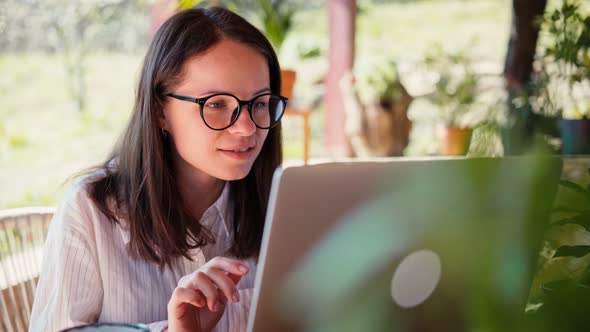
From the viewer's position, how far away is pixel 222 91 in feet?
4.02

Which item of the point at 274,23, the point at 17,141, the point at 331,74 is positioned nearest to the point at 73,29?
the point at 17,141

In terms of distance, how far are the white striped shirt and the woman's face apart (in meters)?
0.22

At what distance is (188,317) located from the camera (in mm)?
983

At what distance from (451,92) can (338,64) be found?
3.19 feet

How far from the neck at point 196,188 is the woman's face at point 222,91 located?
126 millimetres

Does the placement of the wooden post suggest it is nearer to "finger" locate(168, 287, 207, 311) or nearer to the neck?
the neck

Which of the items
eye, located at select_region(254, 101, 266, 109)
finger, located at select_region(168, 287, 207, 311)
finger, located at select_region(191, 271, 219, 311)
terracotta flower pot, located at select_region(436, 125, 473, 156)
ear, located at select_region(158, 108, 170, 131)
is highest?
eye, located at select_region(254, 101, 266, 109)

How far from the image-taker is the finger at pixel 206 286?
2.98ft

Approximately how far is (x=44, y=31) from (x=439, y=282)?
14.5 ft

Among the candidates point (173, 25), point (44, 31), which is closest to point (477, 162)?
point (173, 25)

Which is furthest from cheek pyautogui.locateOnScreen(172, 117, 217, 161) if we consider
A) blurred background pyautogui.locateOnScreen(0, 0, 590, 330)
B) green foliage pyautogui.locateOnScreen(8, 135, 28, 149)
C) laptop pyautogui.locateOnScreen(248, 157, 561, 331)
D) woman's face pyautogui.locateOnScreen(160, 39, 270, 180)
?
green foliage pyautogui.locateOnScreen(8, 135, 28, 149)

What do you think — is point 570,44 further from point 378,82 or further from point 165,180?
point 165,180

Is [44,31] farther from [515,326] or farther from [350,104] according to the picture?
[515,326]

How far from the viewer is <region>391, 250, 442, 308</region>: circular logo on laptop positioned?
0.80m
